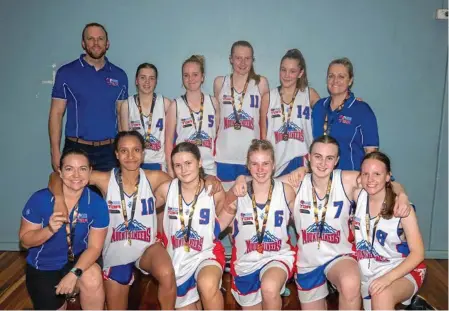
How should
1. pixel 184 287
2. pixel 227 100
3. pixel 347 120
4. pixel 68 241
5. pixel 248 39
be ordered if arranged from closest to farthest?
pixel 68 241 < pixel 184 287 < pixel 347 120 < pixel 227 100 < pixel 248 39

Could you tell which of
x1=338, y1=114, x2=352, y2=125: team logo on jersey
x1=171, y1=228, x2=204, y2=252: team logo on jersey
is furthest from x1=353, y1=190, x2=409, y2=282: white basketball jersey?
x1=171, y1=228, x2=204, y2=252: team logo on jersey

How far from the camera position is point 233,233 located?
3.39 meters

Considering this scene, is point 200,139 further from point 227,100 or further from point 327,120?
point 327,120

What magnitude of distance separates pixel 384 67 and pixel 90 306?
316cm

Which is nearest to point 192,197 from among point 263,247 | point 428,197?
point 263,247

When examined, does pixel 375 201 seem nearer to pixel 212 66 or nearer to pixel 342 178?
pixel 342 178

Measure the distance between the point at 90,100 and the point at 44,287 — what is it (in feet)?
5.21

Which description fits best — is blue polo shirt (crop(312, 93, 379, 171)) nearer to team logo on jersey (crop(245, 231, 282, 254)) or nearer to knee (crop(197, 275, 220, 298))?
team logo on jersey (crop(245, 231, 282, 254))

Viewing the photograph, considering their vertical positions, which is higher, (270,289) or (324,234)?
(324,234)

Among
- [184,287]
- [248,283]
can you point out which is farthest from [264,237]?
[184,287]

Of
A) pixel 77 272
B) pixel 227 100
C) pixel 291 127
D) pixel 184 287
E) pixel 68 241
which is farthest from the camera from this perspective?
pixel 227 100

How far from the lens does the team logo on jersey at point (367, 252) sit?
10.2ft

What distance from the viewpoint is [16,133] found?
4.58m

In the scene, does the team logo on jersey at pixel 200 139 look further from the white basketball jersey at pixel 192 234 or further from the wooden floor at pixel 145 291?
the wooden floor at pixel 145 291
